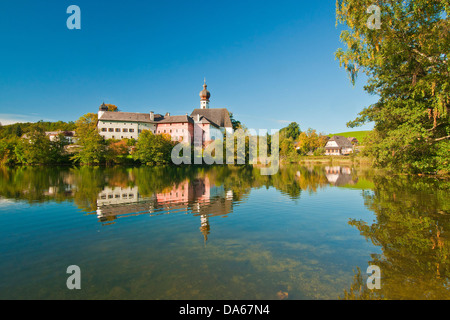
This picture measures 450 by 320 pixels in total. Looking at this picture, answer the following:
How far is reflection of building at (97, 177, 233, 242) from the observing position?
11087 mm

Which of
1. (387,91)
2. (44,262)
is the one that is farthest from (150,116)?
(44,262)

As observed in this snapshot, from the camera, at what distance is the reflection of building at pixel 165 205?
11087 millimetres

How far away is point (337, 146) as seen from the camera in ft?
333

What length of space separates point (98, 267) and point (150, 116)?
8064 centimetres

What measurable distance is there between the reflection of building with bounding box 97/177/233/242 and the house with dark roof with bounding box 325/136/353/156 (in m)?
96.2

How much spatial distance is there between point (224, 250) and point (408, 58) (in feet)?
60.1

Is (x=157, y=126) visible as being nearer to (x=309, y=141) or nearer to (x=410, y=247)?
(x=309, y=141)

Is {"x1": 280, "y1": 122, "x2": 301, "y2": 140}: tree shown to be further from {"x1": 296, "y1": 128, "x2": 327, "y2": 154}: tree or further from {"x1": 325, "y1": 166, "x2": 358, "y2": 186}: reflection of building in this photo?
{"x1": 325, "y1": 166, "x2": 358, "y2": 186}: reflection of building

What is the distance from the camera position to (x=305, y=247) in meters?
7.36

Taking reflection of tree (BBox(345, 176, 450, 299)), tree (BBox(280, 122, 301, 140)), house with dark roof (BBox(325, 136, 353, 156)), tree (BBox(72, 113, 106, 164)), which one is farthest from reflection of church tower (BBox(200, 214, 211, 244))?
tree (BBox(280, 122, 301, 140))

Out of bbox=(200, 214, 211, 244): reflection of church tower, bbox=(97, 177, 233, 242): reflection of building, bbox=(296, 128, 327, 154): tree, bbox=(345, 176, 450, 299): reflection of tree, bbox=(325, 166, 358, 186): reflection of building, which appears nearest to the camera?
bbox=(345, 176, 450, 299): reflection of tree

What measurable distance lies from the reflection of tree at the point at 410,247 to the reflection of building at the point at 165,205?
5.13 metres

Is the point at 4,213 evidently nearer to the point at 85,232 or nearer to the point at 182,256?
the point at 85,232
